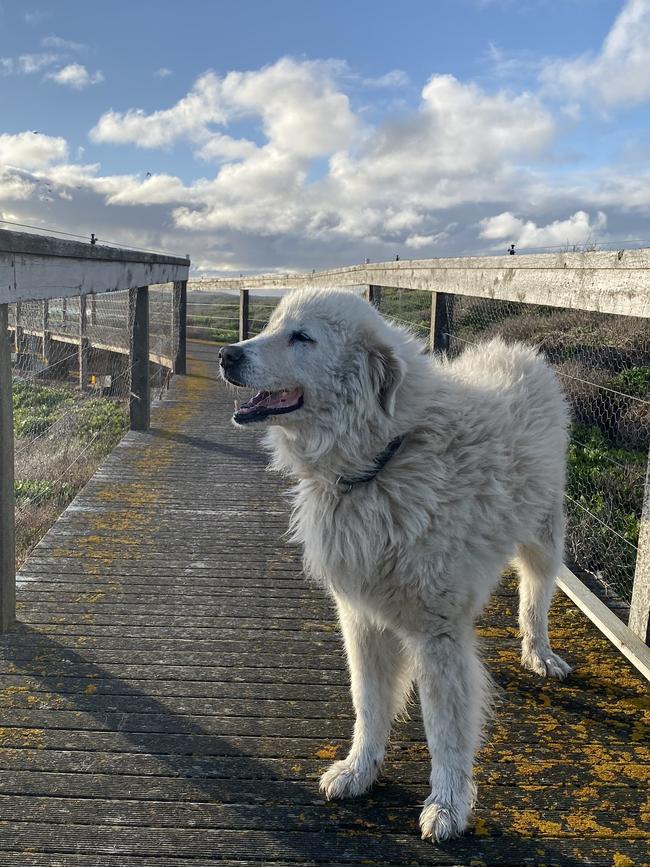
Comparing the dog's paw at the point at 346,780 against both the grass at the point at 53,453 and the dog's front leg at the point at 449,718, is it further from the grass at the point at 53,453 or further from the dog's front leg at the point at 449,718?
the grass at the point at 53,453

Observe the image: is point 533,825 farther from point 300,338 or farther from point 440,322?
point 440,322

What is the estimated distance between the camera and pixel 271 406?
7.01ft

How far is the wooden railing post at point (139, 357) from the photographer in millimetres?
6480

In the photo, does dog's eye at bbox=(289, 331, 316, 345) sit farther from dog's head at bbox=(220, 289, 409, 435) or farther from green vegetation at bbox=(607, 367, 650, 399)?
green vegetation at bbox=(607, 367, 650, 399)

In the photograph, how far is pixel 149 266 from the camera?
21.7ft

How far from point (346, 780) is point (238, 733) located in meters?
0.49

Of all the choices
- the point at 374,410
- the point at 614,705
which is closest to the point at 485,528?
the point at 374,410

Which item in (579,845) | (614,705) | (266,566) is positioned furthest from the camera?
(266,566)

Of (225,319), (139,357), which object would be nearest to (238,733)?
(139,357)

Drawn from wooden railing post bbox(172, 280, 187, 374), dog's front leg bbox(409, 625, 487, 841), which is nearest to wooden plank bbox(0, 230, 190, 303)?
dog's front leg bbox(409, 625, 487, 841)

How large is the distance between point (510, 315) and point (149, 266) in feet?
11.3

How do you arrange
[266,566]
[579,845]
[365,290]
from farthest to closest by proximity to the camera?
[365,290], [266,566], [579,845]

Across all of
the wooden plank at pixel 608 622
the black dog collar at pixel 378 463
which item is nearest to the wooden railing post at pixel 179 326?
the wooden plank at pixel 608 622

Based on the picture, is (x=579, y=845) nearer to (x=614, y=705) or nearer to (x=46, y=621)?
(x=614, y=705)
